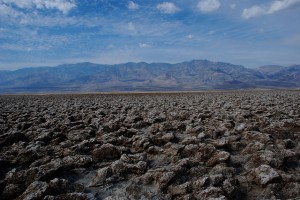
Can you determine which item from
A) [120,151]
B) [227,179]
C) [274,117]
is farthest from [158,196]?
[274,117]

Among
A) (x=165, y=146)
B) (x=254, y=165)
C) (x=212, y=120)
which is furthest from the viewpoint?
(x=212, y=120)

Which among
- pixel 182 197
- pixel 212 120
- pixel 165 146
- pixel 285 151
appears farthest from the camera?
pixel 212 120

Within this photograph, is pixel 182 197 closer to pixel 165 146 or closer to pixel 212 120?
pixel 165 146

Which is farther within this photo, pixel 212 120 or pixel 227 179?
pixel 212 120

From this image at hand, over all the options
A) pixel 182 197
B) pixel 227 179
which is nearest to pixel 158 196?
pixel 182 197

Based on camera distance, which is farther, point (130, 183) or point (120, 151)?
point (120, 151)

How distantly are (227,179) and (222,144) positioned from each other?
177 centimetres

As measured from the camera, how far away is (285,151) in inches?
208

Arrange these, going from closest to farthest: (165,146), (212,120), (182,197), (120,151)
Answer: (182,197) < (120,151) < (165,146) < (212,120)

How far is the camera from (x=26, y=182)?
166 inches

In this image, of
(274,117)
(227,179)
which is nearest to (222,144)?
(227,179)

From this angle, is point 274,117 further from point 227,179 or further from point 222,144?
point 227,179

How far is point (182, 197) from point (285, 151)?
96.3 inches

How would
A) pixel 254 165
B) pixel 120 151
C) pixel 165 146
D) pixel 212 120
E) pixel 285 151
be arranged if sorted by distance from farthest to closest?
pixel 212 120, pixel 165 146, pixel 120 151, pixel 285 151, pixel 254 165
